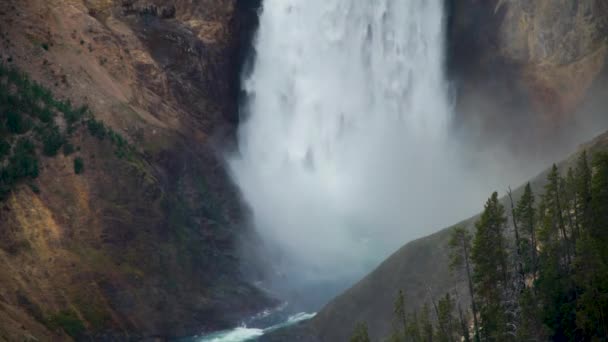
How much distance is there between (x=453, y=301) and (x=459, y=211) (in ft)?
107

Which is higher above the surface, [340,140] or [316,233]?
[340,140]

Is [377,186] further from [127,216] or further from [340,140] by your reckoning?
[127,216]

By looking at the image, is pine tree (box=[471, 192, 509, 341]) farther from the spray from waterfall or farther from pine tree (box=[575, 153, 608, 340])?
the spray from waterfall

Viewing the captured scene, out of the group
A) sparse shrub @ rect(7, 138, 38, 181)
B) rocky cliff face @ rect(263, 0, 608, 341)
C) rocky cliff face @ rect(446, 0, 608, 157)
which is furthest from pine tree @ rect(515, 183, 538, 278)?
sparse shrub @ rect(7, 138, 38, 181)

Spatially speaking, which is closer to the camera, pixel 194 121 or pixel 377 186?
pixel 194 121

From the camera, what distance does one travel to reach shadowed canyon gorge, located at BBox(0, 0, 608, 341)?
183ft

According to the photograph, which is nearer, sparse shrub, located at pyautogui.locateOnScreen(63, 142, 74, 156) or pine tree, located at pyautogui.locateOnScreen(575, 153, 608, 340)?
pine tree, located at pyautogui.locateOnScreen(575, 153, 608, 340)

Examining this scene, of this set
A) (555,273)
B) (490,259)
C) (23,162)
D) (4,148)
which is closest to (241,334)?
(23,162)

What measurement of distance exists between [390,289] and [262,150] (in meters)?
34.1

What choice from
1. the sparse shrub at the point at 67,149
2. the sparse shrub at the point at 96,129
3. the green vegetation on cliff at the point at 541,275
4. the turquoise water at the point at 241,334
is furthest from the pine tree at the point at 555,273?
the sparse shrub at the point at 67,149

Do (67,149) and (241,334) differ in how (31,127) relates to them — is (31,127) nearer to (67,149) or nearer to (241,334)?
(67,149)

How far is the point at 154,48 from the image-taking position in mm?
75188

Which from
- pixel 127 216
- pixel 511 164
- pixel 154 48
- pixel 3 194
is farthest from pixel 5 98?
pixel 511 164

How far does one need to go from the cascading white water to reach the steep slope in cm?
2364
